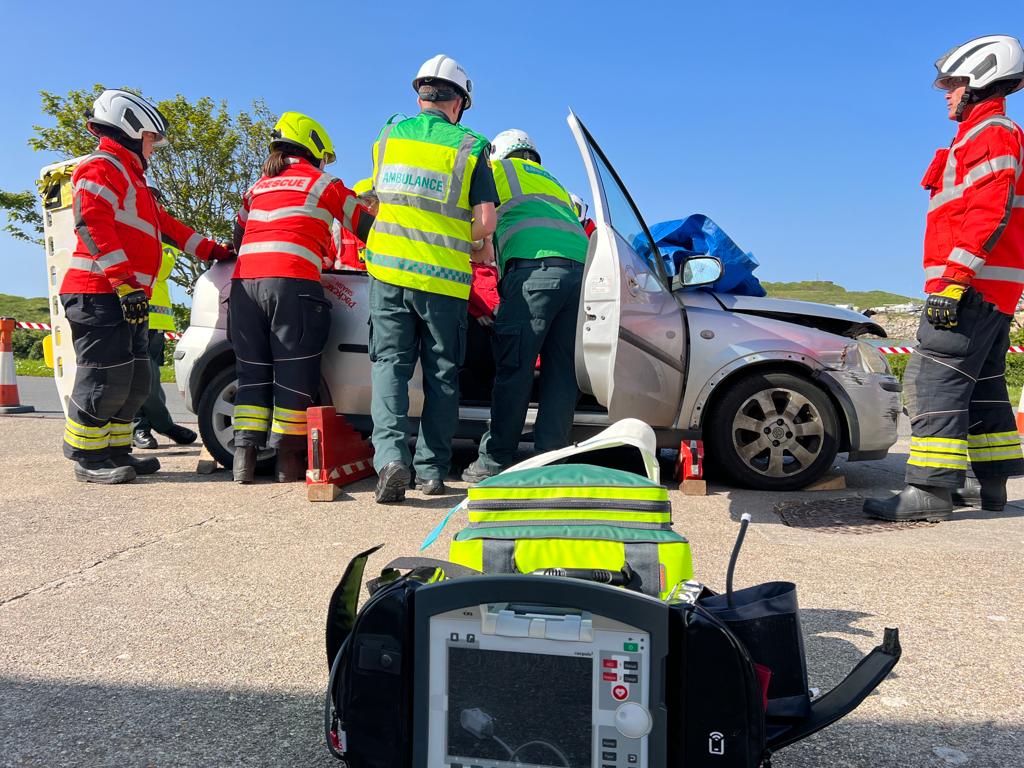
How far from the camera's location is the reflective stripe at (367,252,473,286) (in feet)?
13.9

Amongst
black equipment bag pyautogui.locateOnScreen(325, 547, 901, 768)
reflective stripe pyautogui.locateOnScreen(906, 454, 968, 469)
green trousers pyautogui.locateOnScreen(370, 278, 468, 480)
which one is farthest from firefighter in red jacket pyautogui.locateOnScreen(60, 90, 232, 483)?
reflective stripe pyautogui.locateOnScreen(906, 454, 968, 469)

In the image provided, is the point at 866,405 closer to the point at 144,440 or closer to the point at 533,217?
the point at 533,217

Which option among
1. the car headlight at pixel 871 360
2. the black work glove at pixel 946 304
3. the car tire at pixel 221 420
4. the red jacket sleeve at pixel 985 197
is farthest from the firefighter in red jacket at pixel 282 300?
the red jacket sleeve at pixel 985 197

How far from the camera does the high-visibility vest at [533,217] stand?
4566 mm

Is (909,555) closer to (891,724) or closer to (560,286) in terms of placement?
(891,724)

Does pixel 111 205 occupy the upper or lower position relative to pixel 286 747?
upper

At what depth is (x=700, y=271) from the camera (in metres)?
4.34

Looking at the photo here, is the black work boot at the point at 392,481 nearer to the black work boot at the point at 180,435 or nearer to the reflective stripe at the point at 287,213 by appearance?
the reflective stripe at the point at 287,213

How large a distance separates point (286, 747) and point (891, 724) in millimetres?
1410

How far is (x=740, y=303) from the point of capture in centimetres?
481

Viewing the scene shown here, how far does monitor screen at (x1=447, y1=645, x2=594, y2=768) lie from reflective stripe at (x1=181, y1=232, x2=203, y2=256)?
177 inches

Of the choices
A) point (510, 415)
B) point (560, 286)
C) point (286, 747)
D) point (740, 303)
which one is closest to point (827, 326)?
point (740, 303)

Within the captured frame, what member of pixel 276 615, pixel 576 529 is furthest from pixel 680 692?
pixel 276 615

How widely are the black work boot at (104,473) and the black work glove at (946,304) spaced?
182 inches
